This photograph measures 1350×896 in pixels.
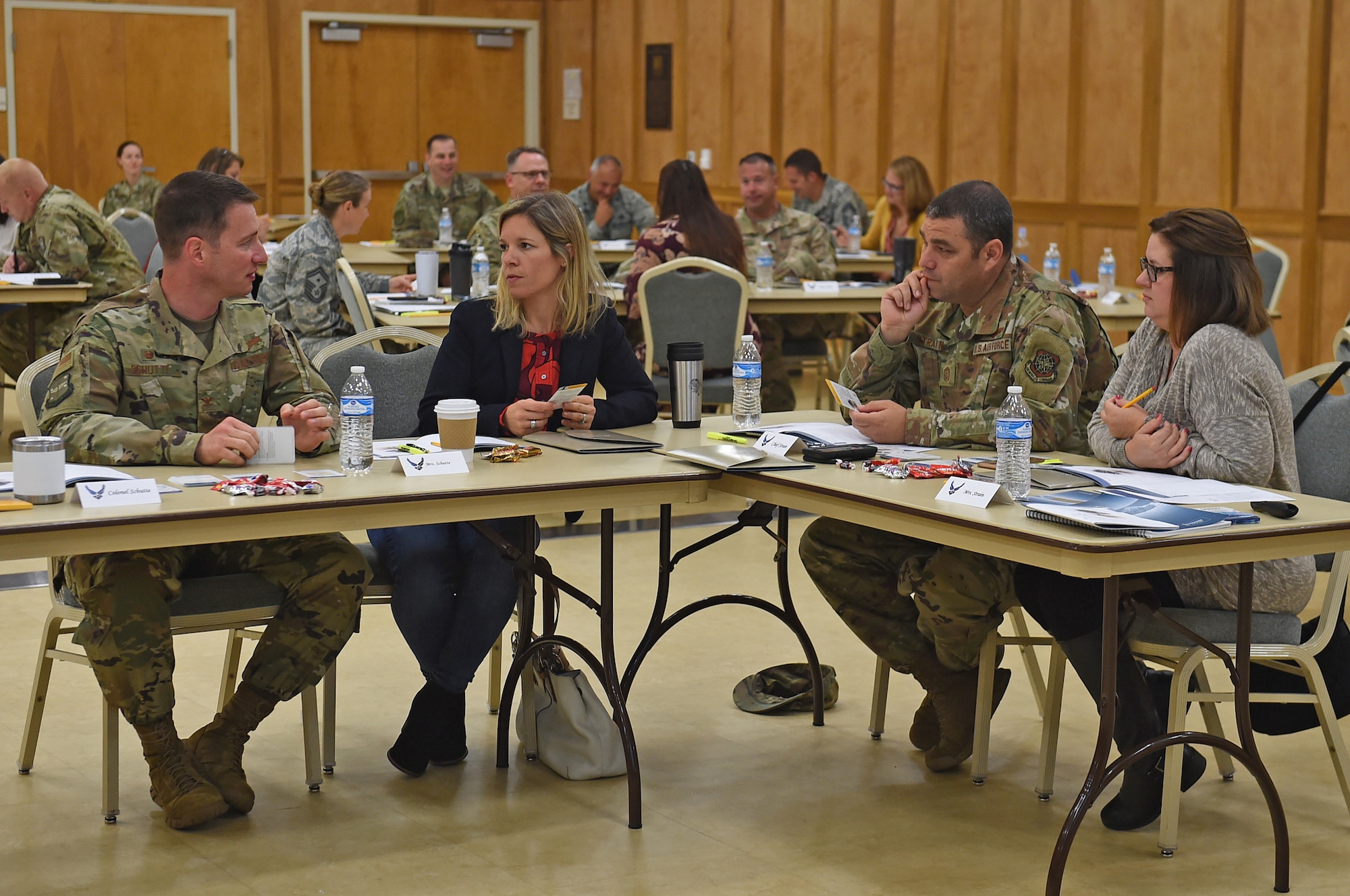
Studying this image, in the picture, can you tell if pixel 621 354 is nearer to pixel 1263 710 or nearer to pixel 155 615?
pixel 155 615

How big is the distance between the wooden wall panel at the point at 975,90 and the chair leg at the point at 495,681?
657cm

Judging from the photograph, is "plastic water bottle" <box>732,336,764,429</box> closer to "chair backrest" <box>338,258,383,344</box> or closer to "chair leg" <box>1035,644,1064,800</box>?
"chair leg" <box>1035,644,1064,800</box>

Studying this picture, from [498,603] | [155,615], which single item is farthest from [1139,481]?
[155,615]

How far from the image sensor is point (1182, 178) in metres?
8.53

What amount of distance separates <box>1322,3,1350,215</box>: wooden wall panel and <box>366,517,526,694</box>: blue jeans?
18.9 ft

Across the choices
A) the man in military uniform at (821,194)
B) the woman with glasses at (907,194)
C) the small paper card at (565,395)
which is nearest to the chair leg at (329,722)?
the small paper card at (565,395)

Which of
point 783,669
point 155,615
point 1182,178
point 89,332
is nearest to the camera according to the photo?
point 155,615

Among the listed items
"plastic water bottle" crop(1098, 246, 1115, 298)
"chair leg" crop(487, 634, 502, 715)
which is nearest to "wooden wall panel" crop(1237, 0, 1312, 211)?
"plastic water bottle" crop(1098, 246, 1115, 298)

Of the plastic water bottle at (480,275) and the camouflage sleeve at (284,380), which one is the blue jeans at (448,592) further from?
the plastic water bottle at (480,275)

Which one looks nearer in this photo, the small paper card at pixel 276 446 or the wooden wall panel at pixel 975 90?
the small paper card at pixel 276 446

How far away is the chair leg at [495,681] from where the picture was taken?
12.5ft

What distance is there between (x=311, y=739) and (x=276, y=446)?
619mm

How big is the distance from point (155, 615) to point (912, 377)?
→ 1694 mm

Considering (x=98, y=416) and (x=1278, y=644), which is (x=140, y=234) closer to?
(x=98, y=416)
